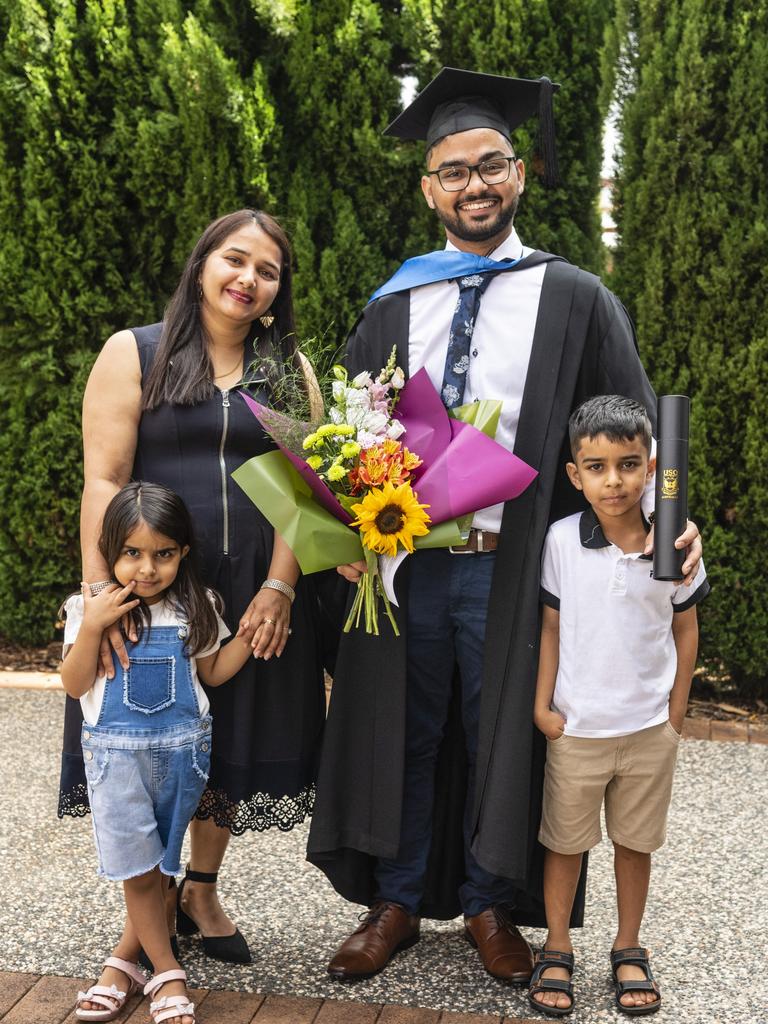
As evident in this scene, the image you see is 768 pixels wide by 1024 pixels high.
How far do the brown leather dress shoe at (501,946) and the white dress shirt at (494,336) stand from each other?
1126 millimetres

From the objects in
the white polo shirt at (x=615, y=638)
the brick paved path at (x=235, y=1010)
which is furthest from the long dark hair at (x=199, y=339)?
the brick paved path at (x=235, y=1010)

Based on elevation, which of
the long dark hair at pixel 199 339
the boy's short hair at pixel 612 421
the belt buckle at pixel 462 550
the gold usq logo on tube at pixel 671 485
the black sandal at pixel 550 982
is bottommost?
the black sandal at pixel 550 982

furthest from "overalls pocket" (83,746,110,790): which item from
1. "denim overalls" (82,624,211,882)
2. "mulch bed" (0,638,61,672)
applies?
"mulch bed" (0,638,61,672)

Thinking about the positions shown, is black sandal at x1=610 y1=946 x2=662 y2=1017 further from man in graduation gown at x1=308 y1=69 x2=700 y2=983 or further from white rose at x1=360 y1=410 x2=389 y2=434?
white rose at x1=360 y1=410 x2=389 y2=434

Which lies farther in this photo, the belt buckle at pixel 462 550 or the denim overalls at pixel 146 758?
the belt buckle at pixel 462 550

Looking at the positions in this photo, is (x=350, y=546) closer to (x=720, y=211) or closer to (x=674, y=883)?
(x=674, y=883)

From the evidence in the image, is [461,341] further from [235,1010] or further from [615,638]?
[235,1010]

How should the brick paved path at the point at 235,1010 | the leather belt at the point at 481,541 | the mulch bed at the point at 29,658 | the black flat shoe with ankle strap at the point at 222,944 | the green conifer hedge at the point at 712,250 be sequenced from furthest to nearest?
the mulch bed at the point at 29,658 → the green conifer hedge at the point at 712,250 → the black flat shoe with ankle strap at the point at 222,944 → the leather belt at the point at 481,541 → the brick paved path at the point at 235,1010

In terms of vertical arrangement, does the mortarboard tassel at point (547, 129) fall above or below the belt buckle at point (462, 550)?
above

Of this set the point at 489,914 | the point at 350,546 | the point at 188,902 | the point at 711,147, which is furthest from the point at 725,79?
the point at 188,902

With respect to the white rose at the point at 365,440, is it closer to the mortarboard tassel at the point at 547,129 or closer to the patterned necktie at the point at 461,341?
the patterned necktie at the point at 461,341

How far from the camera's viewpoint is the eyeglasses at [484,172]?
9.93 ft

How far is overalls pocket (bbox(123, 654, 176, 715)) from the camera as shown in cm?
265

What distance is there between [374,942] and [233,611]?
40.3 inches
